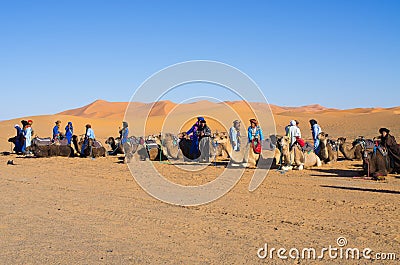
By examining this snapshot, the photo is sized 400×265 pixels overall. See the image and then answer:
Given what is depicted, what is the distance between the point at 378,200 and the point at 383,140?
490 centimetres

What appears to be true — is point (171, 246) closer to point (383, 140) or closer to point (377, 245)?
point (377, 245)

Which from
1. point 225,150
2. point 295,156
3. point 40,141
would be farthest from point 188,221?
point 40,141

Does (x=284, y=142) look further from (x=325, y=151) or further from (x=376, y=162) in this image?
(x=325, y=151)

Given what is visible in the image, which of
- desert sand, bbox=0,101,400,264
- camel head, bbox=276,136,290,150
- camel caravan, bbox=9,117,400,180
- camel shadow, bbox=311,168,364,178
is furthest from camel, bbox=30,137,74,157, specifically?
camel shadow, bbox=311,168,364,178

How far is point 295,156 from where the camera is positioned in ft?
58.4

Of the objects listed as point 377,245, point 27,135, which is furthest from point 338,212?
point 27,135

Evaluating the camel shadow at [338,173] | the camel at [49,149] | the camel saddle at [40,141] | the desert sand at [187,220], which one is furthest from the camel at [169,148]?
the camel saddle at [40,141]

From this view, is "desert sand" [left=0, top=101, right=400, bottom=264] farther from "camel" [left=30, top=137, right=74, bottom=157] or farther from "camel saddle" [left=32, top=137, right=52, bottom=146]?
"camel saddle" [left=32, top=137, right=52, bottom=146]

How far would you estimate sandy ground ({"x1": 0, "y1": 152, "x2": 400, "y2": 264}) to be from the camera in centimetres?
724

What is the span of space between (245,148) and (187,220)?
30.6ft

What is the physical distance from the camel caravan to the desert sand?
97 cm

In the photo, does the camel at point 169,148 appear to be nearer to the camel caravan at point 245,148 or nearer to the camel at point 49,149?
the camel caravan at point 245,148

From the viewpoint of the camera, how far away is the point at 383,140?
1566 cm

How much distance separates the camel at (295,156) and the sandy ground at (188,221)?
7.08ft
